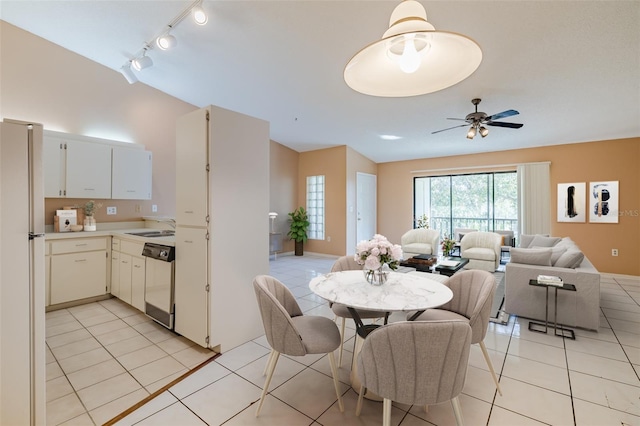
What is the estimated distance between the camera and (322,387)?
1.99 m

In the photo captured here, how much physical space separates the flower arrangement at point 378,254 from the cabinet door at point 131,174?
4.05 meters

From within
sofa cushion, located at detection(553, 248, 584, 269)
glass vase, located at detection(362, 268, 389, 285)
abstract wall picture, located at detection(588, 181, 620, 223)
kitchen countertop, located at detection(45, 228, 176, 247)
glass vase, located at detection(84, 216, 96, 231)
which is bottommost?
sofa cushion, located at detection(553, 248, 584, 269)

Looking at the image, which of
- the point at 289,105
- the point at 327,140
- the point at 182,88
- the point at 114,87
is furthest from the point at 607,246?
the point at 114,87

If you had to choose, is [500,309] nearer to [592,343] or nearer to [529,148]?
[592,343]

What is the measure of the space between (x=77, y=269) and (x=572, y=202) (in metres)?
8.48

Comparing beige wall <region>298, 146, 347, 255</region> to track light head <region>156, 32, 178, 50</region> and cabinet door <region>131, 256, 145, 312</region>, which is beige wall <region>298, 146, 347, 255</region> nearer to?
track light head <region>156, 32, 178, 50</region>

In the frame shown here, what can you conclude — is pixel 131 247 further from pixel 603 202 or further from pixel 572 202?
pixel 603 202

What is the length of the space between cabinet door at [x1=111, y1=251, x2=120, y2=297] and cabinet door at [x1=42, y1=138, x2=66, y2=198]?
1.06m

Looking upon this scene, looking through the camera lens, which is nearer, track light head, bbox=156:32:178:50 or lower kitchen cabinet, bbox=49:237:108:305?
track light head, bbox=156:32:178:50

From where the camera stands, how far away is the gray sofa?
2836mm

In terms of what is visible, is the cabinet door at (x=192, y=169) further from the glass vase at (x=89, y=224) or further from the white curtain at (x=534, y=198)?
the white curtain at (x=534, y=198)

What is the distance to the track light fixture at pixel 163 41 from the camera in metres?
2.68

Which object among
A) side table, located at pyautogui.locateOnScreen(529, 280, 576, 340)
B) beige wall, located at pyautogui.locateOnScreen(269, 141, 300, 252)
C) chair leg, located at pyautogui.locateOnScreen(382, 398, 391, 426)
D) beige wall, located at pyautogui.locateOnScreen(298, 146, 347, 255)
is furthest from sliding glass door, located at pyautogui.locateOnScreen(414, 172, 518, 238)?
chair leg, located at pyautogui.locateOnScreen(382, 398, 391, 426)

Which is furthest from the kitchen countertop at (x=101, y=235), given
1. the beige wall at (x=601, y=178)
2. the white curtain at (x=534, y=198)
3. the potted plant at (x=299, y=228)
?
the beige wall at (x=601, y=178)
